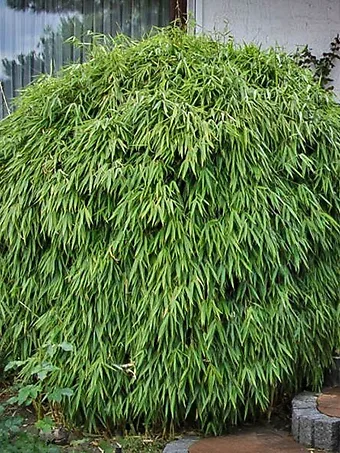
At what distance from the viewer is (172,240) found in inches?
108

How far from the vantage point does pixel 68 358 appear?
2883 mm

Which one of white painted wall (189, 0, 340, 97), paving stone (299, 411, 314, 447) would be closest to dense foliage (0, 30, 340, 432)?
paving stone (299, 411, 314, 447)

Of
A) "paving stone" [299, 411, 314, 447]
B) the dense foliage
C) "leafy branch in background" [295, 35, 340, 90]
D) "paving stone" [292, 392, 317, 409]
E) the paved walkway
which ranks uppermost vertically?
"leafy branch in background" [295, 35, 340, 90]

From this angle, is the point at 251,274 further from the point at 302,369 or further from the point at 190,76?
the point at 190,76

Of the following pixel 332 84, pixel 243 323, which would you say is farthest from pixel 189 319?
pixel 332 84

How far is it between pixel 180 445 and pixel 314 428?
55 cm

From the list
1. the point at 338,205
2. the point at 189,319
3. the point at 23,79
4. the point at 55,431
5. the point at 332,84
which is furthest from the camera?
the point at 332,84

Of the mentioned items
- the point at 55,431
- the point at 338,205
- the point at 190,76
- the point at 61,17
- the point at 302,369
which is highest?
the point at 61,17

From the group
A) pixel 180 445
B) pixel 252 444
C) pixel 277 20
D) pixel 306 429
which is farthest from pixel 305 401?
pixel 277 20

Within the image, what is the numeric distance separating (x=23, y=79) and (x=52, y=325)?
2162 millimetres

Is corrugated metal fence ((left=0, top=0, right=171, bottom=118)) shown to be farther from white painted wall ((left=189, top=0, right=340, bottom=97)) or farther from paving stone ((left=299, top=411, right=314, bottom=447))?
paving stone ((left=299, top=411, right=314, bottom=447))

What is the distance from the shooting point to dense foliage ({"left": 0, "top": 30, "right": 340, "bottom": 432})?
8.98 ft

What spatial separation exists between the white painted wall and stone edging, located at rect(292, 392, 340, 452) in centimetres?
280

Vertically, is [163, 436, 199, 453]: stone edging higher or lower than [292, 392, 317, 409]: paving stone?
lower
